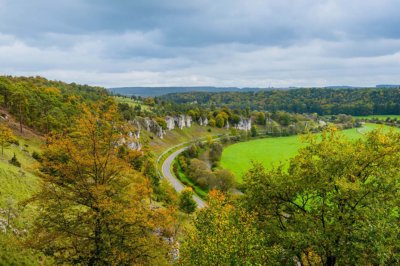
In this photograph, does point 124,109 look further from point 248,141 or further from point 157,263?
point 157,263

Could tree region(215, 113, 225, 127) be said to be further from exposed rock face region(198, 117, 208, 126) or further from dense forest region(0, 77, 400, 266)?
dense forest region(0, 77, 400, 266)

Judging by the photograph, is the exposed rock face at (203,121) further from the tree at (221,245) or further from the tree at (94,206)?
the tree at (221,245)

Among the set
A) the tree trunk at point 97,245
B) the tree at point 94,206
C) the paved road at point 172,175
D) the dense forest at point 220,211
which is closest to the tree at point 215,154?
the paved road at point 172,175

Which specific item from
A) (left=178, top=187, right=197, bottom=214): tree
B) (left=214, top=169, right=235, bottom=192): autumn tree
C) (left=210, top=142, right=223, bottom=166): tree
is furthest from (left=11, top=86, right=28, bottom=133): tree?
(left=210, top=142, right=223, bottom=166): tree

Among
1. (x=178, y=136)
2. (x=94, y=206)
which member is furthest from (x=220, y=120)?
(x=94, y=206)

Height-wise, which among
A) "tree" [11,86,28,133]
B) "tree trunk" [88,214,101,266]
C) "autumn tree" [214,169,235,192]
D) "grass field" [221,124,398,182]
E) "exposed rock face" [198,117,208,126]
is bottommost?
"grass field" [221,124,398,182]

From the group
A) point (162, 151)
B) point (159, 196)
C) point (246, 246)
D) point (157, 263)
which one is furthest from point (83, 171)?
point (162, 151)
